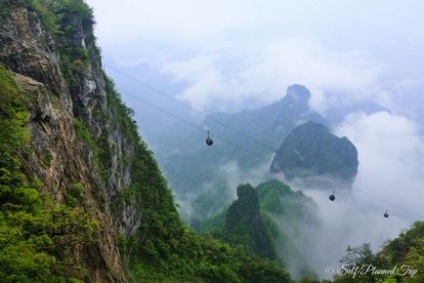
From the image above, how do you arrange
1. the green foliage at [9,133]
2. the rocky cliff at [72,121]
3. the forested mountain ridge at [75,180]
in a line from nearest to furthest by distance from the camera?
the forested mountain ridge at [75,180] → the green foliage at [9,133] → the rocky cliff at [72,121]

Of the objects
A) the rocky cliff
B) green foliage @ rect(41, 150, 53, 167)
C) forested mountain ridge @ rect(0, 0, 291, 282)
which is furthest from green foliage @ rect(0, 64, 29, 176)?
green foliage @ rect(41, 150, 53, 167)

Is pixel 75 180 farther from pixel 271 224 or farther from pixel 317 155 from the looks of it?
pixel 317 155

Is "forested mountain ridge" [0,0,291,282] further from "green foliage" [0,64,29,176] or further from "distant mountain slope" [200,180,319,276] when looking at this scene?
"distant mountain slope" [200,180,319,276]

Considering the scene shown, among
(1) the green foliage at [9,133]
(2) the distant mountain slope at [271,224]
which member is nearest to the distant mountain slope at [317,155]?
(2) the distant mountain slope at [271,224]

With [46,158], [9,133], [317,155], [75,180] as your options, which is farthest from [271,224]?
[9,133]

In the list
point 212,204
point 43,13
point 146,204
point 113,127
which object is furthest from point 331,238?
point 43,13

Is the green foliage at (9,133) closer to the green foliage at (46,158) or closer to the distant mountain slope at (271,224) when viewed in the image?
the green foliage at (46,158)
